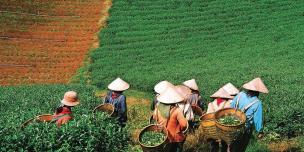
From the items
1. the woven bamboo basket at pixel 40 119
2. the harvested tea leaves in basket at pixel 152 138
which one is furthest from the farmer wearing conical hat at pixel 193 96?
the woven bamboo basket at pixel 40 119

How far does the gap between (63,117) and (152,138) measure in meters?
1.88

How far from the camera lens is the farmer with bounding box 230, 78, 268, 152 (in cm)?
914

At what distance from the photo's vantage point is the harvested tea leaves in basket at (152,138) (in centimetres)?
830

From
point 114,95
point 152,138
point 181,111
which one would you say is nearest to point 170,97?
point 181,111

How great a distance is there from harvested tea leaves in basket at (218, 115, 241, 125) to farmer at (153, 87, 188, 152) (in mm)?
751

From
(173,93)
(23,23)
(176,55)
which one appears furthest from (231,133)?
(23,23)

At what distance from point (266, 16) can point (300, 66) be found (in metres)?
9.37

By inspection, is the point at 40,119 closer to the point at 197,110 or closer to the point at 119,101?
the point at 119,101

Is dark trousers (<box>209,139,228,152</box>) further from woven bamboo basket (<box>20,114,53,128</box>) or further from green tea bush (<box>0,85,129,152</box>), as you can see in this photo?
woven bamboo basket (<box>20,114,53,128</box>)

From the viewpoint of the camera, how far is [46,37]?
94.5 feet

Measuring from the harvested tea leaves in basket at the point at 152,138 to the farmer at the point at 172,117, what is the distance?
269 millimetres

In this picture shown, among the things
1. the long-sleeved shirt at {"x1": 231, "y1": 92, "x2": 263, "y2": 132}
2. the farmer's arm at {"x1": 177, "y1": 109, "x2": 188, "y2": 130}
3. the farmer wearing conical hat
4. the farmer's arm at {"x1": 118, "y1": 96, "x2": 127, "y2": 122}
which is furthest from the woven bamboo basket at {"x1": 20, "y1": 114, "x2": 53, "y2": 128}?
the long-sleeved shirt at {"x1": 231, "y1": 92, "x2": 263, "y2": 132}

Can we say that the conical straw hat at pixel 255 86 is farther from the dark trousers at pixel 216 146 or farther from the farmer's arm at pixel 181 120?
the farmer's arm at pixel 181 120

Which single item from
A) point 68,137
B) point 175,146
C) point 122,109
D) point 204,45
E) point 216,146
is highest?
point 68,137
